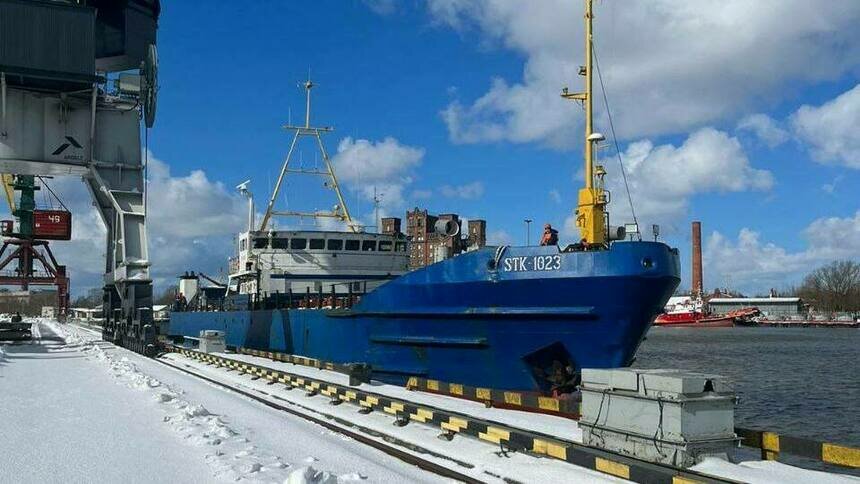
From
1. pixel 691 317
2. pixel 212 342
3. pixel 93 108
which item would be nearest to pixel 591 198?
pixel 212 342

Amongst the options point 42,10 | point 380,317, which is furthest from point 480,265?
point 42,10

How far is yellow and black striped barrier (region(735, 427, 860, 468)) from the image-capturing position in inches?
253

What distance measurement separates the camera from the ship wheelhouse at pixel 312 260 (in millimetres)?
24125

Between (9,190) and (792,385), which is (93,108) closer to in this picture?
(792,385)

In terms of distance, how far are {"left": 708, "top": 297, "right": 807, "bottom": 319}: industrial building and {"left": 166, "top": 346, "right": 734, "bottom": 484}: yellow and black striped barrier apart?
11726 cm

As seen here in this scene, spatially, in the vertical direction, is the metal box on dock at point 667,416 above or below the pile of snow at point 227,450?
above

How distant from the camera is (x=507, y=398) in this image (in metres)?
10.6

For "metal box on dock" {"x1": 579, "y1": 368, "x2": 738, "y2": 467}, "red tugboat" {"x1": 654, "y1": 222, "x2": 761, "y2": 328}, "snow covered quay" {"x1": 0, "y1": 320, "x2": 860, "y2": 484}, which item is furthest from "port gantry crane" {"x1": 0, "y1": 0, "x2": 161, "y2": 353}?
"red tugboat" {"x1": 654, "y1": 222, "x2": 761, "y2": 328}

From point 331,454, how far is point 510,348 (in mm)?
5698

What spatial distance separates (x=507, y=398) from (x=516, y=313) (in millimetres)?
2704

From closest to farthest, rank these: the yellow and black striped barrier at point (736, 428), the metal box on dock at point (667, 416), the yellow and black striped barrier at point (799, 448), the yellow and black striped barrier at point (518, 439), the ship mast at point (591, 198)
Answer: the yellow and black striped barrier at point (799, 448) < the yellow and black striped barrier at point (736, 428) < the yellow and black striped barrier at point (518, 439) < the metal box on dock at point (667, 416) < the ship mast at point (591, 198)

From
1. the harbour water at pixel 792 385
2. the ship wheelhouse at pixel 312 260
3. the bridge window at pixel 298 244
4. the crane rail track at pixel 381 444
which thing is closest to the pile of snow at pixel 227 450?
the crane rail track at pixel 381 444

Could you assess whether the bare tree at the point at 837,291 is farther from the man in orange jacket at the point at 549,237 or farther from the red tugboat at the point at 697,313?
the man in orange jacket at the point at 549,237

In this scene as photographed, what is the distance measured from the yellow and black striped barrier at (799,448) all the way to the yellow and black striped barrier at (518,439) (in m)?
1.13
